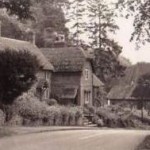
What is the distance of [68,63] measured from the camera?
70.1 metres

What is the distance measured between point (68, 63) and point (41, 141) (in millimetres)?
40896

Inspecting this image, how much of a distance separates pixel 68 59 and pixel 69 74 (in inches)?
81.4

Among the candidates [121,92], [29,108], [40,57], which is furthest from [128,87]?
[29,108]

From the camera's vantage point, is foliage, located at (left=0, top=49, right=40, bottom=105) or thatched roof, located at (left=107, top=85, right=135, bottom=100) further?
thatched roof, located at (left=107, top=85, right=135, bottom=100)

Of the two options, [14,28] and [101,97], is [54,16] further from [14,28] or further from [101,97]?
[101,97]

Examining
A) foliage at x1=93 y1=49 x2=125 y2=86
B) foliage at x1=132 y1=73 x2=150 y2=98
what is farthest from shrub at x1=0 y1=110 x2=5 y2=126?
foliage at x1=132 y1=73 x2=150 y2=98

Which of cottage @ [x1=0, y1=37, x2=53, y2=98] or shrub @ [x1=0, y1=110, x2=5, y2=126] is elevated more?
cottage @ [x1=0, y1=37, x2=53, y2=98]

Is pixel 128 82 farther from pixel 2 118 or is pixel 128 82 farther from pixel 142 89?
pixel 2 118

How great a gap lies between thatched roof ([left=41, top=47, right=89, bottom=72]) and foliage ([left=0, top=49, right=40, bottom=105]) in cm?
2813

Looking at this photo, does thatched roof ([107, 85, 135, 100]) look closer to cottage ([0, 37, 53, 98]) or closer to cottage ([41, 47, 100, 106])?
cottage ([41, 47, 100, 106])

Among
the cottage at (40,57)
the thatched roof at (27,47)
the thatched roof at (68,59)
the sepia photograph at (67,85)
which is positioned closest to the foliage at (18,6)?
the sepia photograph at (67,85)

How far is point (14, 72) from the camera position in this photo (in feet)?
133

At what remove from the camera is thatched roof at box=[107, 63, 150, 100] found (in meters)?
89.8

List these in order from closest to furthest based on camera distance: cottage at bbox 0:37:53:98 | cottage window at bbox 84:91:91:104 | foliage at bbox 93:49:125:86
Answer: cottage at bbox 0:37:53:98 → cottage window at bbox 84:91:91:104 → foliage at bbox 93:49:125:86
